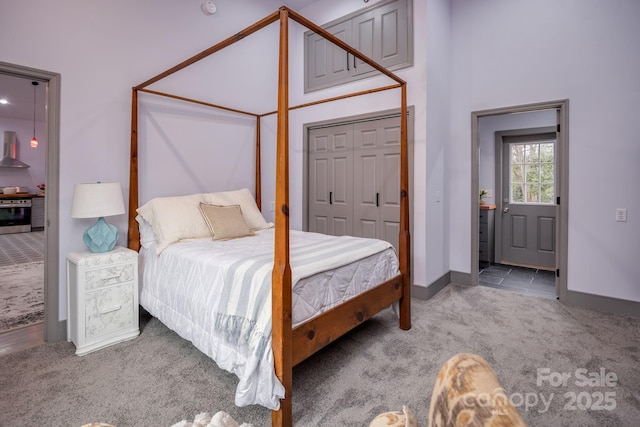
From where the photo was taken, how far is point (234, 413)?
1831 millimetres

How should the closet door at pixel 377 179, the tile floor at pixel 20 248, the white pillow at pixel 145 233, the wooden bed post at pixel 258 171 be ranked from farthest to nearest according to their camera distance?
the tile floor at pixel 20 248 < the wooden bed post at pixel 258 171 < the closet door at pixel 377 179 < the white pillow at pixel 145 233

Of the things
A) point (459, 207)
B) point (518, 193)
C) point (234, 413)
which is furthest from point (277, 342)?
point (518, 193)

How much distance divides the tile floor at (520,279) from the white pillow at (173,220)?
11.4 feet

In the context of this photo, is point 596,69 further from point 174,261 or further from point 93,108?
point 93,108

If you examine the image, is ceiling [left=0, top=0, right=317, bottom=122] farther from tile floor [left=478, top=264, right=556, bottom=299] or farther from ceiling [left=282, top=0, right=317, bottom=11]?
tile floor [left=478, top=264, right=556, bottom=299]

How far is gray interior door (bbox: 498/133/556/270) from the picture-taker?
198 inches

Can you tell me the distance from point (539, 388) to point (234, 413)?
1.81m

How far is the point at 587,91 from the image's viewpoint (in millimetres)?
3348

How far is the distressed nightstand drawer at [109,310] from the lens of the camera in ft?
8.11

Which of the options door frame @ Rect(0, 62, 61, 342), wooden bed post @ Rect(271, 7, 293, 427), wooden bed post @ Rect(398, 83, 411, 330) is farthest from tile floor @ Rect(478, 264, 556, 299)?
door frame @ Rect(0, 62, 61, 342)

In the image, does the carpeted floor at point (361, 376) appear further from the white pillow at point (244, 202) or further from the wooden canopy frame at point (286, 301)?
the white pillow at point (244, 202)

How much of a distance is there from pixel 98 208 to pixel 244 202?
1418 mm

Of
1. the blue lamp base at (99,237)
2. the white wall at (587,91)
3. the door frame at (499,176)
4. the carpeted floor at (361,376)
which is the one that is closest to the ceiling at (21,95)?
the white wall at (587,91)

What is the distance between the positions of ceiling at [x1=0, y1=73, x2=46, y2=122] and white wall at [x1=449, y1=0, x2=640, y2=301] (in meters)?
5.88
